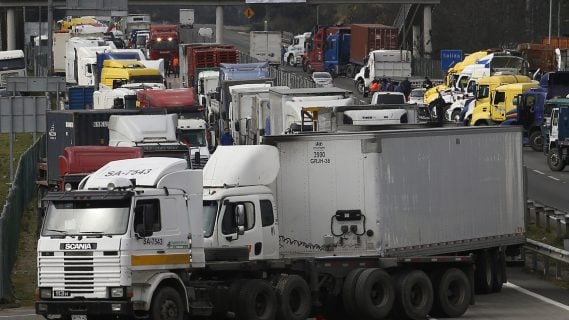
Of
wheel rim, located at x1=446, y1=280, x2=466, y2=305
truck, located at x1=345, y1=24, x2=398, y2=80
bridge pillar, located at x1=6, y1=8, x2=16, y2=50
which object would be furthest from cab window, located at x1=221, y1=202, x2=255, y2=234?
bridge pillar, located at x1=6, y1=8, x2=16, y2=50

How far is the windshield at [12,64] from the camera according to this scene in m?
93.6

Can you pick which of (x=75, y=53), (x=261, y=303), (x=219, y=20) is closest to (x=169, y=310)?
(x=261, y=303)

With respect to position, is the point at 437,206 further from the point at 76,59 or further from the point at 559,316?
the point at 76,59

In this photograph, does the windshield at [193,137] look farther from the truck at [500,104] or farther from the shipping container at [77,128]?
the truck at [500,104]

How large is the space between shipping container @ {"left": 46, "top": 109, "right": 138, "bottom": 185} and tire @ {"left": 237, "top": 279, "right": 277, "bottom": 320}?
20871 millimetres

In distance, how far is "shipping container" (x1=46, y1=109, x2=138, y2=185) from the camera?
44.4m

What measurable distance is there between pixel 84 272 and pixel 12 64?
7367 centimetres

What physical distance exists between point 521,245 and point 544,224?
24.9ft

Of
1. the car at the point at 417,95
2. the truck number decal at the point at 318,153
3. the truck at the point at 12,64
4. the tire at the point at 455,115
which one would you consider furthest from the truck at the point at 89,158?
the truck at the point at 12,64

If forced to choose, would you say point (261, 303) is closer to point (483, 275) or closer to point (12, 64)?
point (483, 275)

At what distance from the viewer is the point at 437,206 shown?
27.5m

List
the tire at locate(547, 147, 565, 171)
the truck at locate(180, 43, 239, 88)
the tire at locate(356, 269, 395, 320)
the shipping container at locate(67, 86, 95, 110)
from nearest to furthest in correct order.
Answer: the tire at locate(356, 269, 395, 320), the tire at locate(547, 147, 565, 171), the shipping container at locate(67, 86, 95, 110), the truck at locate(180, 43, 239, 88)

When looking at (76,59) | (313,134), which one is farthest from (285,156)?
(76,59)

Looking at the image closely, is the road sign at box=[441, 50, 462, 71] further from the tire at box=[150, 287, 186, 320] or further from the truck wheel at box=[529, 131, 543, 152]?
the tire at box=[150, 287, 186, 320]
